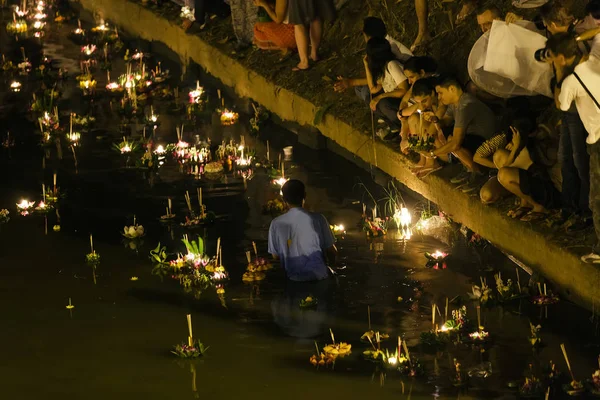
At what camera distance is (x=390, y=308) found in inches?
379

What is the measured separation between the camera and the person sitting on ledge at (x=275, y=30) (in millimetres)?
15336

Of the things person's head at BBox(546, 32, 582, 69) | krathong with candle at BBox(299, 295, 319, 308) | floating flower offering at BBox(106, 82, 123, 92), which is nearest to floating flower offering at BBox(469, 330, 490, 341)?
krathong with candle at BBox(299, 295, 319, 308)

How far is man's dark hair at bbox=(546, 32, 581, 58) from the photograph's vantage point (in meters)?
9.29

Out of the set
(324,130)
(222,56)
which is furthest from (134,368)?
(222,56)

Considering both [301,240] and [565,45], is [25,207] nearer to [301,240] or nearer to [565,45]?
[301,240]

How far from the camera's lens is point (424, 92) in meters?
11.2

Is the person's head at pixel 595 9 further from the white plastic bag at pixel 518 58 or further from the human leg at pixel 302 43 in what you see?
the human leg at pixel 302 43

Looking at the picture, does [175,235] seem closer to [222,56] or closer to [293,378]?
[293,378]

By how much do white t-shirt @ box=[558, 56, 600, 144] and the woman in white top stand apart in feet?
10.5

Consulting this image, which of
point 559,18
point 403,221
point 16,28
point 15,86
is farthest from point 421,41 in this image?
point 16,28

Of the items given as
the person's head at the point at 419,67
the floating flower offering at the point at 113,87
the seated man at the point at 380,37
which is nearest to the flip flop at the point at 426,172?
the person's head at the point at 419,67

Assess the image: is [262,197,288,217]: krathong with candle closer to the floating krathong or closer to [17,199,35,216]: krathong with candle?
[17,199,35,216]: krathong with candle

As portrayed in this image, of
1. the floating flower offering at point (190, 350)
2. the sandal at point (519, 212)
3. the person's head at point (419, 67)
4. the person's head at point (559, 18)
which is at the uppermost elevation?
the person's head at point (419, 67)

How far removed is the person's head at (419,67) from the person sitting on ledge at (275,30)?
3892mm
